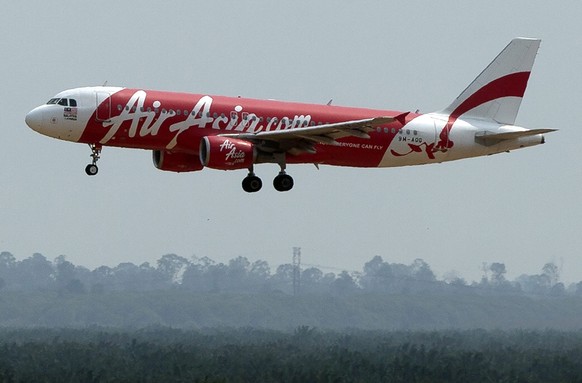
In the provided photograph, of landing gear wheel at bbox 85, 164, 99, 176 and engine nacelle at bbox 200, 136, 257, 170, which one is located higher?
engine nacelle at bbox 200, 136, 257, 170

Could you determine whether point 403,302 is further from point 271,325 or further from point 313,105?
point 313,105

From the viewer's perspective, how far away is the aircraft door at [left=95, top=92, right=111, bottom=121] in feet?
224

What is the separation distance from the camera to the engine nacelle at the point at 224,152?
6806 cm

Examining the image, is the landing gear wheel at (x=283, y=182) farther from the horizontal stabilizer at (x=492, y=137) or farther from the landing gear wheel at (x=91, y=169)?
the horizontal stabilizer at (x=492, y=137)

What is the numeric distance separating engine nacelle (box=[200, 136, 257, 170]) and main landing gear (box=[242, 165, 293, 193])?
6.36ft

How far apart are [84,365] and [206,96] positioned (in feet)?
68.9

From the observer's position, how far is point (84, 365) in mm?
82812

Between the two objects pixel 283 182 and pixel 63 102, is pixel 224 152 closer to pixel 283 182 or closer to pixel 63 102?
pixel 283 182

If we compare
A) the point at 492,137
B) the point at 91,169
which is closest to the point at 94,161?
the point at 91,169

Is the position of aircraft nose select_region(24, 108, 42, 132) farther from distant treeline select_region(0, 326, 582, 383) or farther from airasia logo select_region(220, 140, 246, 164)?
distant treeline select_region(0, 326, 582, 383)

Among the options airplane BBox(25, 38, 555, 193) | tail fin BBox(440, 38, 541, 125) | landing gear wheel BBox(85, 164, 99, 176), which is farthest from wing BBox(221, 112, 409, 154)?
tail fin BBox(440, 38, 541, 125)

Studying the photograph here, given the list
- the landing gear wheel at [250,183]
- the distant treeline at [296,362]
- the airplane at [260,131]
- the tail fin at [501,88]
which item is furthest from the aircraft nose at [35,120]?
the tail fin at [501,88]

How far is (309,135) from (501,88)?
16179 millimetres

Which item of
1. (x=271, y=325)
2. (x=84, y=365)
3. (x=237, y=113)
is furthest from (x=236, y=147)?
(x=271, y=325)
